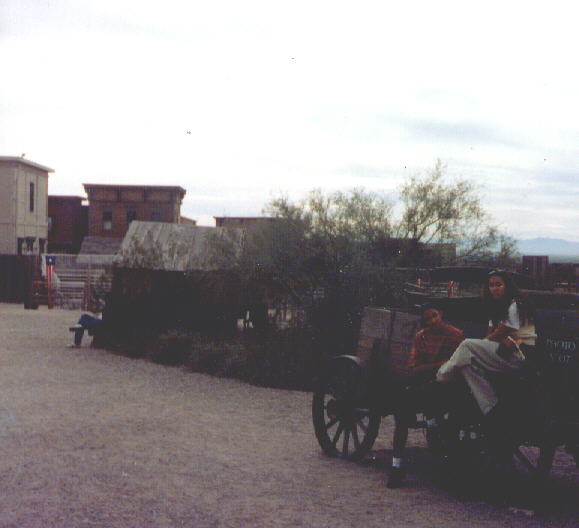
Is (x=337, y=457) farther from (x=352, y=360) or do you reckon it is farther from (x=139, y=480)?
(x=139, y=480)

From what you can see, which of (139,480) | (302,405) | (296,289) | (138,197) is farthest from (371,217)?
(138,197)

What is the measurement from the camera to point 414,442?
29.2 ft

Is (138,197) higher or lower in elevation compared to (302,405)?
higher

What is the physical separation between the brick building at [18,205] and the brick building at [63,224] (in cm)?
926

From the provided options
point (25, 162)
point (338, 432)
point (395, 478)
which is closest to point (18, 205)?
point (25, 162)

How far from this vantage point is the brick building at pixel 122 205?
2303 inches

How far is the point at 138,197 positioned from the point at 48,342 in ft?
132

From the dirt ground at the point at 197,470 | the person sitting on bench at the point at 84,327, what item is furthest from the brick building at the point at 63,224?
the dirt ground at the point at 197,470

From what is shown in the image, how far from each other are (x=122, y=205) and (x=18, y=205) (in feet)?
38.7

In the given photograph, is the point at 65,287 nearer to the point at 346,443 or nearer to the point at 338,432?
the point at 338,432

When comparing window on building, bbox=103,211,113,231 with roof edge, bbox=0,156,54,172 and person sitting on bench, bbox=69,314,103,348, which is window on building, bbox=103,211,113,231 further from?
person sitting on bench, bbox=69,314,103,348

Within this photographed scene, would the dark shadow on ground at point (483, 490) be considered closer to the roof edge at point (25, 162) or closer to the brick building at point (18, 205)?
the brick building at point (18, 205)

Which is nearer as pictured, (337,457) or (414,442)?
(337,457)

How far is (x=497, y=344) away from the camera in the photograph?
6109mm
